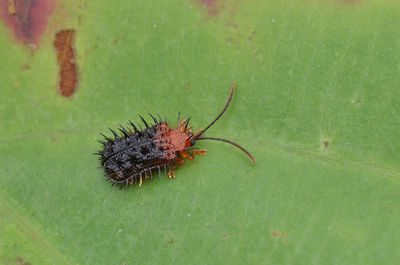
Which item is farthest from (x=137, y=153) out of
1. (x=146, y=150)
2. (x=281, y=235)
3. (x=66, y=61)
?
(x=281, y=235)

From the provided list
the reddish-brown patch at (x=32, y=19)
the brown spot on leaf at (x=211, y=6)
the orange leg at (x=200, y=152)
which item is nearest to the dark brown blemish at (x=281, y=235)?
the orange leg at (x=200, y=152)

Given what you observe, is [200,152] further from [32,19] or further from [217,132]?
[32,19]

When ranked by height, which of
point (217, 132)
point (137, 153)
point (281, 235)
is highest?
point (217, 132)

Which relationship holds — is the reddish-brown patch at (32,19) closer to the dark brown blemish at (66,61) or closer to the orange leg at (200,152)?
the dark brown blemish at (66,61)

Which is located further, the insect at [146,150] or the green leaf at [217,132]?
the insect at [146,150]

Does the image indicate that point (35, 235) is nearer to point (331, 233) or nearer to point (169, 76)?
point (169, 76)

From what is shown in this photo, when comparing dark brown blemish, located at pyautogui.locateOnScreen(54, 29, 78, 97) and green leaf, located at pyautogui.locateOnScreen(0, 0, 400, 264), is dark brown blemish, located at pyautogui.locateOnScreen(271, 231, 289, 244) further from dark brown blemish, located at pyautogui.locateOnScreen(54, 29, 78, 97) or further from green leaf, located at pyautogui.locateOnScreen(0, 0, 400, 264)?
dark brown blemish, located at pyautogui.locateOnScreen(54, 29, 78, 97)
